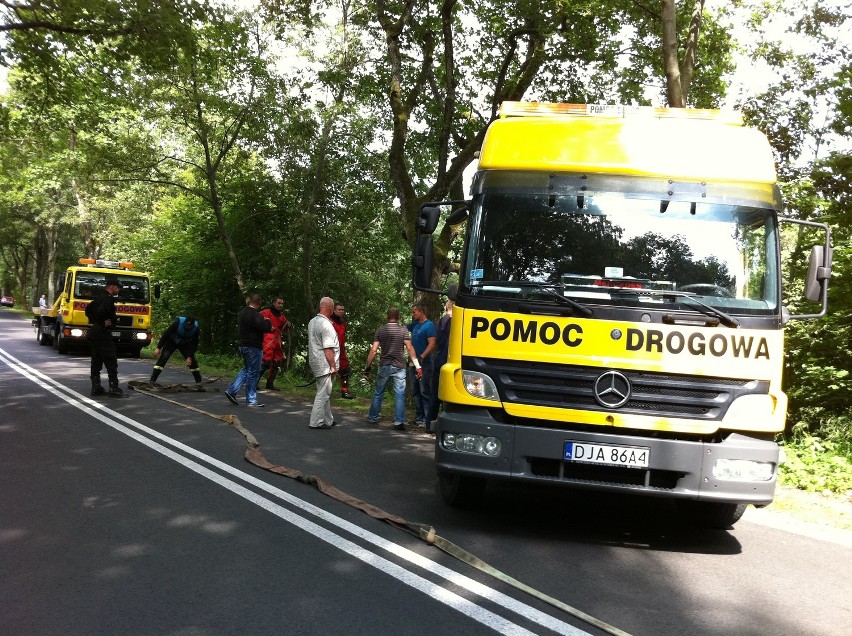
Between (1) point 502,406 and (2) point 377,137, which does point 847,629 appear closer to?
(1) point 502,406

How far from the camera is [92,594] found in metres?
4.24

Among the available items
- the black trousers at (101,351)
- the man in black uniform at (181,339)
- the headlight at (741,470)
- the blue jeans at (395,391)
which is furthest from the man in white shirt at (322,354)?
the headlight at (741,470)

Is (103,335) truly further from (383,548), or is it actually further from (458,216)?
(383,548)

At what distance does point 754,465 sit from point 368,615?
2.94 metres

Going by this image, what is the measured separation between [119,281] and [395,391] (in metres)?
15.1

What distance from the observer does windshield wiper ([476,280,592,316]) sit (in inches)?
217

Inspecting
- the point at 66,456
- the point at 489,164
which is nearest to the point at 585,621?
the point at 489,164

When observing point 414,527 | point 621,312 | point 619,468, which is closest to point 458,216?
point 621,312

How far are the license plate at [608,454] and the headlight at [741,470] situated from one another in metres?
0.49

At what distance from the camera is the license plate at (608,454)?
539 cm

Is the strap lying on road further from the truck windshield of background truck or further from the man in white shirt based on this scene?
the truck windshield of background truck

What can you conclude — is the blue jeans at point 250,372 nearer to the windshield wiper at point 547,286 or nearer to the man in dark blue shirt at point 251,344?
the man in dark blue shirt at point 251,344

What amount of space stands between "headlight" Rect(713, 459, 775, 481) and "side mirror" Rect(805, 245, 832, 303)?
1.32 m

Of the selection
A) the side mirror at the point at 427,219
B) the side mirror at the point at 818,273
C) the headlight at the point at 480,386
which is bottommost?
the headlight at the point at 480,386
